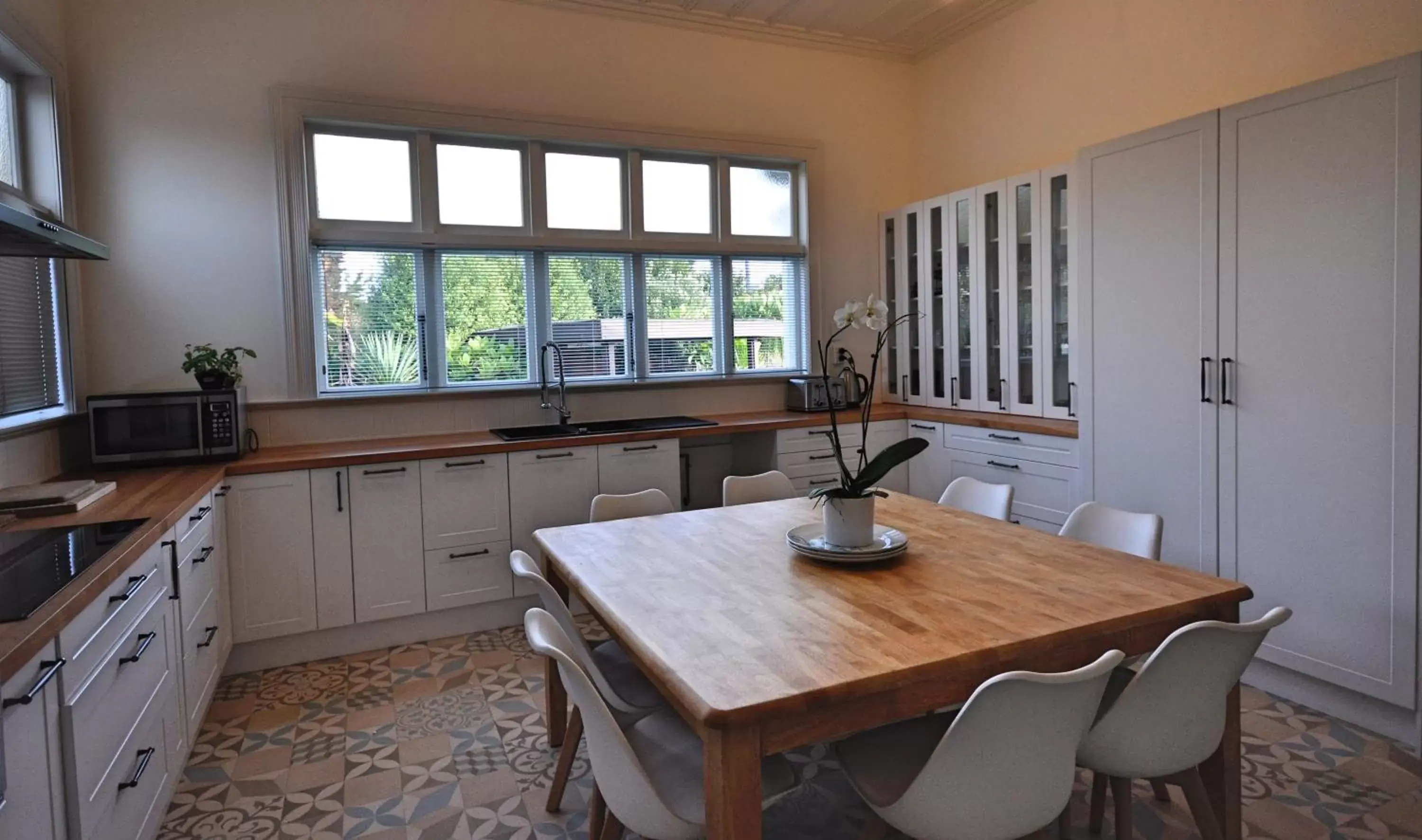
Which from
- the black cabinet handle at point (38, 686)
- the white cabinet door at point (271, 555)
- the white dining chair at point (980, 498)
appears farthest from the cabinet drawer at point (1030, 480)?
the black cabinet handle at point (38, 686)

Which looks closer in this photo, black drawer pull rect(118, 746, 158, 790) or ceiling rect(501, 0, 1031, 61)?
black drawer pull rect(118, 746, 158, 790)

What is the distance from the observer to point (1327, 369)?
2.64 m

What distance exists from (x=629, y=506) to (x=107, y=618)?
5.26 ft

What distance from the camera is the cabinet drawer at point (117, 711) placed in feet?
4.99

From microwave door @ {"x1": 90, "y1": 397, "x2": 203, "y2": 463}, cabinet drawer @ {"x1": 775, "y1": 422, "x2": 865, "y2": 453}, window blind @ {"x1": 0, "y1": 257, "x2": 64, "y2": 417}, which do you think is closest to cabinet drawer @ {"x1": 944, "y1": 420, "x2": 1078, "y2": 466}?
cabinet drawer @ {"x1": 775, "y1": 422, "x2": 865, "y2": 453}

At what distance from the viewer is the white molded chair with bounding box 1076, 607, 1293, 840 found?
1.49 metres

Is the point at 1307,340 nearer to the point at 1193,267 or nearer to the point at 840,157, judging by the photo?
the point at 1193,267

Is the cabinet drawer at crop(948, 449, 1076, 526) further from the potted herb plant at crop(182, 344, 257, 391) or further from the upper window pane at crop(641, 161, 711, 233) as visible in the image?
the potted herb plant at crop(182, 344, 257, 391)

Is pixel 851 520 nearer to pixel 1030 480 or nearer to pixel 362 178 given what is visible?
pixel 1030 480

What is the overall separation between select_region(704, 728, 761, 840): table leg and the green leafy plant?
3102 millimetres

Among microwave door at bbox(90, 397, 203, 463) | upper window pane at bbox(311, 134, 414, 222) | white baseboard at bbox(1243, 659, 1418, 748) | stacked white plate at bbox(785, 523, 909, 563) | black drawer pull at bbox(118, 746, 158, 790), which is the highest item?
upper window pane at bbox(311, 134, 414, 222)

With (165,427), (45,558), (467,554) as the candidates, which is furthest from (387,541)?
(45,558)

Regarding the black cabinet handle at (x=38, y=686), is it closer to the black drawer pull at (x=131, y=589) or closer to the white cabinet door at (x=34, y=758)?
the white cabinet door at (x=34, y=758)

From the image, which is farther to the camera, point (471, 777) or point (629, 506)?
point (629, 506)
